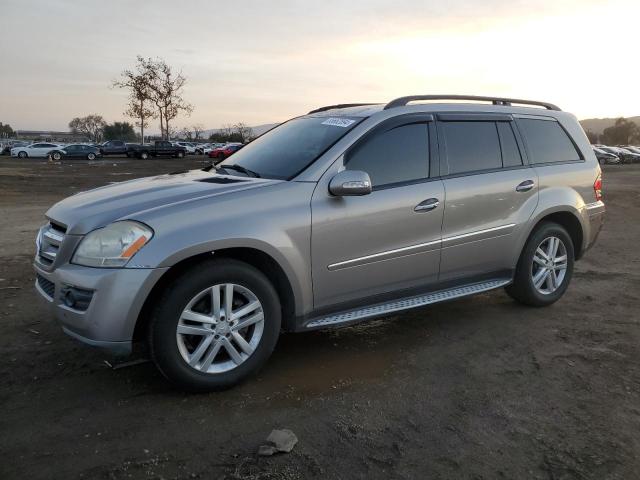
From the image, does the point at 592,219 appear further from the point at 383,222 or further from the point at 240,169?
the point at 240,169

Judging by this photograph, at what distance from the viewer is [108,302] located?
303cm

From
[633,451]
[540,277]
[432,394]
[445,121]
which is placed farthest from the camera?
[540,277]

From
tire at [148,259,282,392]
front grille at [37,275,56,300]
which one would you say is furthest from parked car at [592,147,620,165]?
front grille at [37,275,56,300]

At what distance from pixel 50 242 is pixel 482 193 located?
322cm

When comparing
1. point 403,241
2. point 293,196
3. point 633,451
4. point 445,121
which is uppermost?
point 445,121

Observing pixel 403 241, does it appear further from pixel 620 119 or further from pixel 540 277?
pixel 620 119

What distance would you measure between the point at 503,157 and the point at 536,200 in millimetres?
499

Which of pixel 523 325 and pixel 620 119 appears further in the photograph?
pixel 620 119

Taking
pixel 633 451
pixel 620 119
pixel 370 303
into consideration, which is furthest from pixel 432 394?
pixel 620 119

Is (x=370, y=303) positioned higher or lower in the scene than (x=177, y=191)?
lower

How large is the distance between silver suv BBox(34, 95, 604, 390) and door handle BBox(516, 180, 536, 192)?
0.01m

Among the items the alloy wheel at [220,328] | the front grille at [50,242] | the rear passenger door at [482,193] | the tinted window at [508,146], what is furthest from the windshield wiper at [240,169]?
the tinted window at [508,146]

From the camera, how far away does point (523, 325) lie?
4734 mm

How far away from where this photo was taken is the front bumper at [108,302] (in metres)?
3.03
